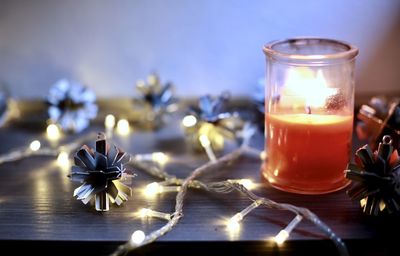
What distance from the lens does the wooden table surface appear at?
0.59 metres

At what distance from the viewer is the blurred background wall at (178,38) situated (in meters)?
0.93

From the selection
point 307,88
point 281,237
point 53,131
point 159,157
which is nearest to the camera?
point 281,237

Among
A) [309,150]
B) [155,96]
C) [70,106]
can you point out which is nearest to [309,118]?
[309,150]

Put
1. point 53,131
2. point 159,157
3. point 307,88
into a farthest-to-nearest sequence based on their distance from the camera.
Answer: point 53,131, point 159,157, point 307,88

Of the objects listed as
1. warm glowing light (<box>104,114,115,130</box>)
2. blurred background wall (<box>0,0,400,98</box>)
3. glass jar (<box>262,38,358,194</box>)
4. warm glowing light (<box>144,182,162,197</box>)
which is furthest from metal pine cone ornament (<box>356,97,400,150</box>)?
warm glowing light (<box>104,114,115,130</box>)

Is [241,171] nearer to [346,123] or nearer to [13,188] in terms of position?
[346,123]

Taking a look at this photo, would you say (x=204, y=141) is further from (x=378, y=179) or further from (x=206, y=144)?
(x=378, y=179)

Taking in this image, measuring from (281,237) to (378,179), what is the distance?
0.13 metres

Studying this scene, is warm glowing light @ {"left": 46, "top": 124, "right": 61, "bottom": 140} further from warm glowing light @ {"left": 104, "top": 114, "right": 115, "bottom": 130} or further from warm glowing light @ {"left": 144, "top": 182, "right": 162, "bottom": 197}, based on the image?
warm glowing light @ {"left": 144, "top": 182, "right": 162, "bottom": 197}

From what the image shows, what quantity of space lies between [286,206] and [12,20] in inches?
23.7

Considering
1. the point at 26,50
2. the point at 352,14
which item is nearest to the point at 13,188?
the point at 26,50

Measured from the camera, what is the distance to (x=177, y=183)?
73 cm

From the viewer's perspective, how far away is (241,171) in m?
0.78

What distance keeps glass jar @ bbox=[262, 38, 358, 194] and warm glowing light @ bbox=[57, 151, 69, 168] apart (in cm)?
30
